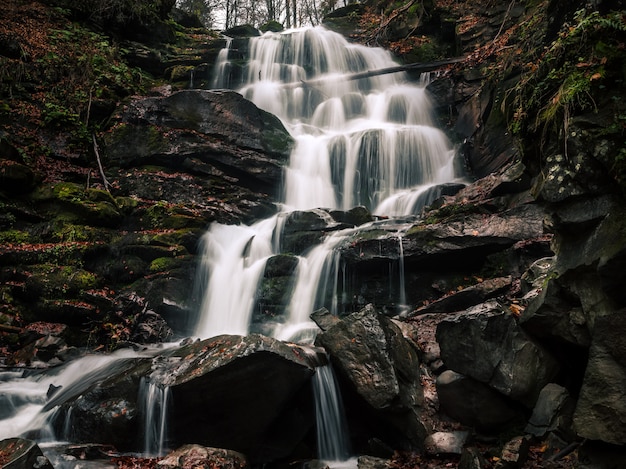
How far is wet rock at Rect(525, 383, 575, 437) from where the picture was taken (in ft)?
14.3

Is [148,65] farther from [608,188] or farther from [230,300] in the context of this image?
[608,188]

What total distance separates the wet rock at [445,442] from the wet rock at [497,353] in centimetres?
78

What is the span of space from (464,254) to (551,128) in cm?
432

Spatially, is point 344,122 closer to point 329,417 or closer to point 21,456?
point 329,417

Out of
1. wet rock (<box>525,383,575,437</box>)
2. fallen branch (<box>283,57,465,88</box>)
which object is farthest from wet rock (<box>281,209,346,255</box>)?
fallen branch (<box>283,57,465,88</box>)

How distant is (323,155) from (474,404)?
12.3 meters

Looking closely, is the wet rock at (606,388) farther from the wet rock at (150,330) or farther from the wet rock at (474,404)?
the wet rock at (150,330)

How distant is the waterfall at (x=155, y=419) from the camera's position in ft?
18.7

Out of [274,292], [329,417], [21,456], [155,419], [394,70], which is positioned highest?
[394,70]

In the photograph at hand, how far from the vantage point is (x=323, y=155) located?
1623 centimetres

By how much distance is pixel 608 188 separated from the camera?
4086 millimetres

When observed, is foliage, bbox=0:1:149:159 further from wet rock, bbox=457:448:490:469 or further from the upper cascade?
wet rock, bbox=457:448:490:469

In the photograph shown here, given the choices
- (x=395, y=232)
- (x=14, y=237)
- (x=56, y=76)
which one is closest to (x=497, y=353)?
(x=395, y=232)

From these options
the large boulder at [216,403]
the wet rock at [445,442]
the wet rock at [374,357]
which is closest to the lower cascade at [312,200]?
the large boulder at [216,403]
